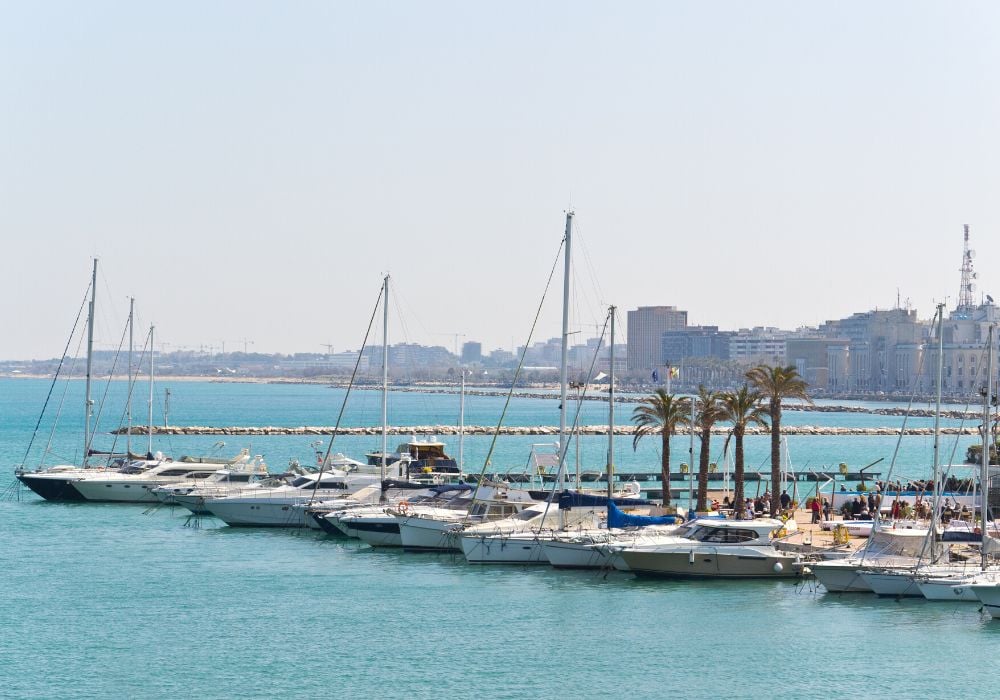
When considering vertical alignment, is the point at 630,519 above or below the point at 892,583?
above

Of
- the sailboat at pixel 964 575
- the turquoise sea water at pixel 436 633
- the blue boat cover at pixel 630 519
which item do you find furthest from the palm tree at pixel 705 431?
the sailboat at pixel 964 575

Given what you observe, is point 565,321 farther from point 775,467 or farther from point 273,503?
point 273,503

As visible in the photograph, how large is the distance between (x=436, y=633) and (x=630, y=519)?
11.5m

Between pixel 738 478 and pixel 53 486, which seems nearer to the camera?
pixel 738 478

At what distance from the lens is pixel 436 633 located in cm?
3697

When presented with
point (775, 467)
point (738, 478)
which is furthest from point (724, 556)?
point (775, 467)

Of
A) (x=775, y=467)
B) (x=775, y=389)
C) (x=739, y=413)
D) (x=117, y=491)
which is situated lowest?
(x=117, y=491)

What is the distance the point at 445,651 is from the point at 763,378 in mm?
23688

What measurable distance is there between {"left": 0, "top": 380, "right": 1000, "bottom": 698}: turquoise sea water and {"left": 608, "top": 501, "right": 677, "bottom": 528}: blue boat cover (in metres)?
2.66

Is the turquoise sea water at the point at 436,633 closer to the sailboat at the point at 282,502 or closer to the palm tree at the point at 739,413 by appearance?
the sailboat at the point at 282,502

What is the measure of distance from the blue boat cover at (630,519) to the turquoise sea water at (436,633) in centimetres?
266

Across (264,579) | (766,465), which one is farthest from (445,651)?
(766,465)

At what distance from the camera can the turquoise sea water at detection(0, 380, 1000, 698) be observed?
3209 centimetres

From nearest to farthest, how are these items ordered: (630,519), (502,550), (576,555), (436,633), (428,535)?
(436,633), (576,555), (502,550), (630,519), (428,535)
